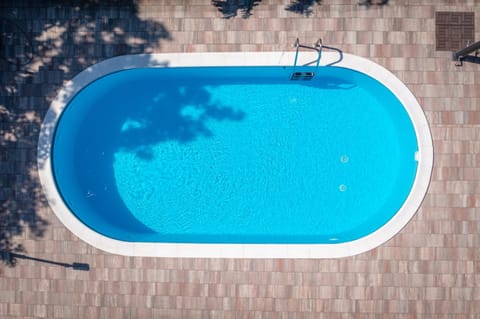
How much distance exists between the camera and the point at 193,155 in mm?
9086

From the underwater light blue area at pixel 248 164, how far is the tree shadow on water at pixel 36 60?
70 centimetres

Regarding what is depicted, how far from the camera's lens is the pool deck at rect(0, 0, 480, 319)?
8305 mm

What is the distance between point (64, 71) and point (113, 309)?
18.2 ft

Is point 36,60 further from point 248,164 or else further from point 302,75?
point 302,75

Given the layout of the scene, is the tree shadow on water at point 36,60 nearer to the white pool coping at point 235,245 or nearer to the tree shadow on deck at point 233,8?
the white pool coping at point 235,245

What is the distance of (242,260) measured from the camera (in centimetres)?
839

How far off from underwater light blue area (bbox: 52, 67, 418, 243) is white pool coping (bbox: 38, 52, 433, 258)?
1.26 ft

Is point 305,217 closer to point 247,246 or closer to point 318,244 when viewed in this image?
point 318,244

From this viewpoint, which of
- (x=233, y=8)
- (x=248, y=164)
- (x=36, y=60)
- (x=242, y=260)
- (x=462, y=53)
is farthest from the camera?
(x=248, y=164)

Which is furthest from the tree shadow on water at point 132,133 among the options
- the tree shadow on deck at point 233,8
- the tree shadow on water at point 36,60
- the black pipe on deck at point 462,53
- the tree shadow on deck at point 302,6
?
the black pipe on deck at point 462,53

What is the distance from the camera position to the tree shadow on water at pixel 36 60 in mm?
8570

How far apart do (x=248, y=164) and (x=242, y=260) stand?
7.36 ft

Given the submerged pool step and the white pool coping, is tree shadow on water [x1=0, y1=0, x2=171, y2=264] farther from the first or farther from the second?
the submerged pool step

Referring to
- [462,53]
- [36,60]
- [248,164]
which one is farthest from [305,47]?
[36,60]
